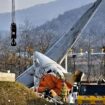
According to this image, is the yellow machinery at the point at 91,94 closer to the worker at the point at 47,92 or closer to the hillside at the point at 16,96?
the hillside at the point at 16,96

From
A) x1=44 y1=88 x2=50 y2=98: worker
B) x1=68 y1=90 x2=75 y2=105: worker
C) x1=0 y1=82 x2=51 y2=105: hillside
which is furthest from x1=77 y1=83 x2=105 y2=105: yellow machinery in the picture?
x1=44 y1=88 x2=50 y2=98: worker

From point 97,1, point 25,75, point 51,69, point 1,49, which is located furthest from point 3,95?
point 1,49

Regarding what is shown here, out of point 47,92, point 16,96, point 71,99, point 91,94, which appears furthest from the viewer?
point 47,92

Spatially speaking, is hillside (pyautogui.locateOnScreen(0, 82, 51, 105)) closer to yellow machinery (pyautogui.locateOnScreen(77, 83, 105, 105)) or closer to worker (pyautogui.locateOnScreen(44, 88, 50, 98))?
yellow machinery (pyautogui.locateOnScreen(77, 83, 105, 105))

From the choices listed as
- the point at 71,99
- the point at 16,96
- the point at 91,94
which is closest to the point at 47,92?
the point at 71,99

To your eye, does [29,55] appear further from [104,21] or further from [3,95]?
[104,21]

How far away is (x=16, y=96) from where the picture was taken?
1088 inches

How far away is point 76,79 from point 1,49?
132 ft

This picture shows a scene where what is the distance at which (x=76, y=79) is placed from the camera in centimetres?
3747

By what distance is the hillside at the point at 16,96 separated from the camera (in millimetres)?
27030

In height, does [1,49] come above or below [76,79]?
above

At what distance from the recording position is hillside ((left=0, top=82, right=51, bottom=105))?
1064 inches

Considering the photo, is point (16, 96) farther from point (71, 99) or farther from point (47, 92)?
point (47, 92)

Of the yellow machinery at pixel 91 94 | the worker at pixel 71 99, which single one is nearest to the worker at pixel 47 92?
the worker at pixel 71 99
